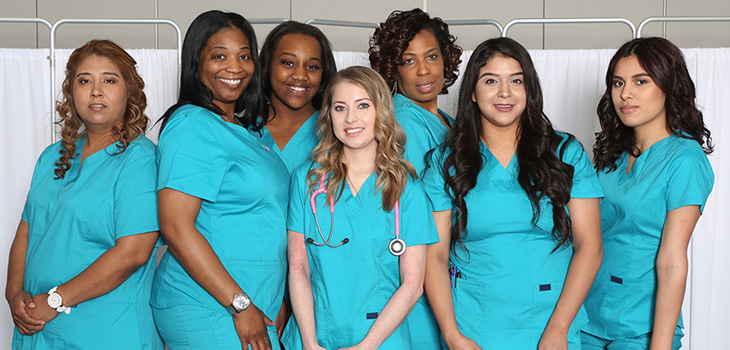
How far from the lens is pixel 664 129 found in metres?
2.14

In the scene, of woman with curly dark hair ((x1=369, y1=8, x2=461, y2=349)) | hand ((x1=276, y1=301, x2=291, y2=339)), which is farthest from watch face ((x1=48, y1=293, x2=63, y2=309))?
woman with curly dark hair ((x1=369, y1=8, x2=461, y2=349))

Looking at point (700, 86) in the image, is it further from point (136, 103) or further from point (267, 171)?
point (136, 103)

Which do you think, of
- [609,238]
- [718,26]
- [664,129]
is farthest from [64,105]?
[718,26]

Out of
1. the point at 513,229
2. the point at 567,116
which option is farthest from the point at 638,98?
the point at 567,116

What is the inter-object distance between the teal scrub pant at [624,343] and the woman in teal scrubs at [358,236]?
63cm

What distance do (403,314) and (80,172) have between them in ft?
3.57

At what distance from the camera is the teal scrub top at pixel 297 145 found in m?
2.34

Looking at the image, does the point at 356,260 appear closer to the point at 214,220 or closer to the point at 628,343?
the point at 214,220

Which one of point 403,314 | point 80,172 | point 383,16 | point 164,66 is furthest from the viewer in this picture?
point 383,16

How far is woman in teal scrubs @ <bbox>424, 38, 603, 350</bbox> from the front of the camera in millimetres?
1943

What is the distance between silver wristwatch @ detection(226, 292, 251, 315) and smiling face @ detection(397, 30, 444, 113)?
96 cm

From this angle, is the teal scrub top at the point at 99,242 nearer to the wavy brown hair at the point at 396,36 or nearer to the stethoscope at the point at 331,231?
the stethoscope at the point at 331,231

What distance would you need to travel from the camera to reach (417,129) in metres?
2.21

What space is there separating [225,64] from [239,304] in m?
0.75
